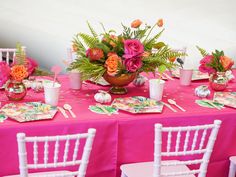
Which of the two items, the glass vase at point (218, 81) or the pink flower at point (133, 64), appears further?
the glass vase at point (218, 81)

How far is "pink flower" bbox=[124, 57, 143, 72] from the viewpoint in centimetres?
177

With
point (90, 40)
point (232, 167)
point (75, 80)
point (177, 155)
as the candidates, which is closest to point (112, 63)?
point (90, 40)

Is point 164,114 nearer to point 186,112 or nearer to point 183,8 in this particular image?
point 186,112

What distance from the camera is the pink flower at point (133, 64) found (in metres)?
1.77

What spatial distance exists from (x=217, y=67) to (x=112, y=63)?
612 millimetres

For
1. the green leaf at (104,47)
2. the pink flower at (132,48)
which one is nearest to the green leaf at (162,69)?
the pink flower at (132,48)

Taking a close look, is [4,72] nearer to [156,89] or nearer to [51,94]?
[51,94]

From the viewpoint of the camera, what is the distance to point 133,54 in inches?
69.1

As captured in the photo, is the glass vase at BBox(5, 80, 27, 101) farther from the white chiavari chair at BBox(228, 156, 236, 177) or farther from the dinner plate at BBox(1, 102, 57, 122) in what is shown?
the white chiavari chair at BBox(228, 156, 236, 177)

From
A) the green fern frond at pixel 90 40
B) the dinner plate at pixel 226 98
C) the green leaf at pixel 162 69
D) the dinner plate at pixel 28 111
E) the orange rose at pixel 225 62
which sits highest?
the green fern frond at pixel 90 40

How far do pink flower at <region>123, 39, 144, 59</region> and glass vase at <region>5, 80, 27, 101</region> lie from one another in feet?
1.63

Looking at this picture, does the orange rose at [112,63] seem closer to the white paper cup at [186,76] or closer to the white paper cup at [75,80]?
the white paper cup at [75,80]

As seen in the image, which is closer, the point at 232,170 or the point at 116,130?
the point at 116,130

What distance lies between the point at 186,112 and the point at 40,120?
64cm
